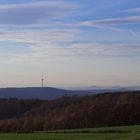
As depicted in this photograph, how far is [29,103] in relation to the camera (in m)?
119

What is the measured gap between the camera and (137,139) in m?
29.8

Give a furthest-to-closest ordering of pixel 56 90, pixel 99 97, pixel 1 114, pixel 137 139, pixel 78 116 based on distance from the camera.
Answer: pixel 56 90, pixel 1 114, pixel 99 97, pixel 78 116, pixel 137 139

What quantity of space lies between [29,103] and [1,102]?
6.46 meters

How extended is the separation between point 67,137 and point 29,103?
275ft

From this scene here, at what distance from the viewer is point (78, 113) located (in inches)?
3344

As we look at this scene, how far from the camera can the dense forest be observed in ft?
244

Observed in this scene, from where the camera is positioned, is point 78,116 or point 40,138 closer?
point 40,138

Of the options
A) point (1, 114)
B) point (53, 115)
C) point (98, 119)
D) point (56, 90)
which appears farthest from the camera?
point (56, 90)

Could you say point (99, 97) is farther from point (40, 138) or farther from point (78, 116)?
point (40, 138)

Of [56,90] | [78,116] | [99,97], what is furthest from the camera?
[56,90]

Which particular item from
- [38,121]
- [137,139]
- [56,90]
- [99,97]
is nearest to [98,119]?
[38,121]

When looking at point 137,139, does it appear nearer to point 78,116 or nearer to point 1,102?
point 78,116

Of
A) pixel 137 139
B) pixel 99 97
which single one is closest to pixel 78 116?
pixel 99 97

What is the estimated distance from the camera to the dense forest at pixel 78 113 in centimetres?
7425
